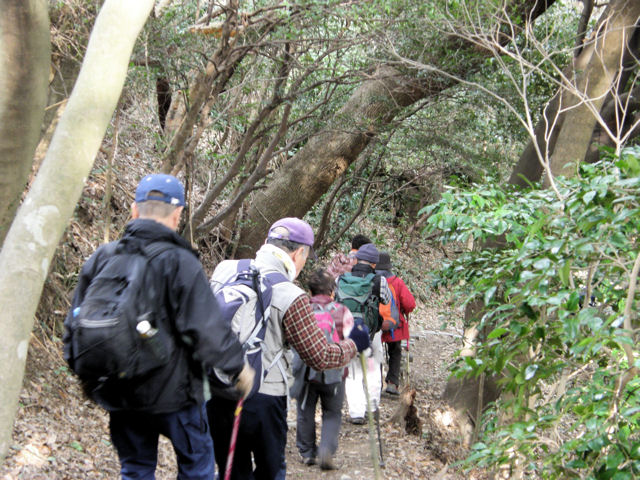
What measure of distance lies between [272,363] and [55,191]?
4.93ft

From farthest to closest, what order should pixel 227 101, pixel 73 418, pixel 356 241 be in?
pixel 356 241 < pixel 227 101 < pixel 73 418

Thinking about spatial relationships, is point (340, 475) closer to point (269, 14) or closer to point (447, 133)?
point (269, 14)

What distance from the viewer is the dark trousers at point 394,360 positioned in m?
9.48

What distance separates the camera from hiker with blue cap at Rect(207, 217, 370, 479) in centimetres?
359

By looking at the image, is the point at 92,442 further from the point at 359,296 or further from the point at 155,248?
the point at 155,248

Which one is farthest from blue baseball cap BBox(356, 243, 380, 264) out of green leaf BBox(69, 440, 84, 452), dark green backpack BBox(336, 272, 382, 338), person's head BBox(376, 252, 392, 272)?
green leaf BBox(69, 440, 84, 452)

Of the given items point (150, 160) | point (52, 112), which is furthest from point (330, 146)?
point (52, 112)

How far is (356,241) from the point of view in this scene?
8992 millimetres

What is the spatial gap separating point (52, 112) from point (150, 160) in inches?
102

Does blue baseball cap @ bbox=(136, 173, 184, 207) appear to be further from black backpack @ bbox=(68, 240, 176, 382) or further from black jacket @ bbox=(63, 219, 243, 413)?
black backpack @ bbox=(68, 240, 176, 382)

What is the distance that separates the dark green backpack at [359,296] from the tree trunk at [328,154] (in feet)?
8.80

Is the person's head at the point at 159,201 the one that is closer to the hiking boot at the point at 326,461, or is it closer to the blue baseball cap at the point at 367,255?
the hiking boot at the point at 326,461

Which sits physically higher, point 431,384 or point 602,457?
point 602,457

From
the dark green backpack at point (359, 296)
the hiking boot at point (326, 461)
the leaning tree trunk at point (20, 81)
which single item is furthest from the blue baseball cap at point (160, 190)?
the dark green backpack at point (359, 296)
